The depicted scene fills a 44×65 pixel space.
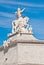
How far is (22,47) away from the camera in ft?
117

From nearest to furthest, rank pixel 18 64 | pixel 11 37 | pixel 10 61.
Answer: pixel 18 64 → pixel 10 61 → pixel 11 37

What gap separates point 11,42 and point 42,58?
3666mm

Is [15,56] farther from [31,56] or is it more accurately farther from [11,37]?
[11,37]

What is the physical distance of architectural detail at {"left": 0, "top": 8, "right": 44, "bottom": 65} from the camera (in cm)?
3531

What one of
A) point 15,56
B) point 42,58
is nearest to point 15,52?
point 15,56

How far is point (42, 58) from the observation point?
118 feet

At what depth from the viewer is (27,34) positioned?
38.0m

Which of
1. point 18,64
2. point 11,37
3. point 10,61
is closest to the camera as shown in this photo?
point 18,64

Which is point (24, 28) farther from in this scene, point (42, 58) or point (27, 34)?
point (42, 58)

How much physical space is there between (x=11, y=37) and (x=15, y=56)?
4.14 metres

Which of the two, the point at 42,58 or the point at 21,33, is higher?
the point at 21,33

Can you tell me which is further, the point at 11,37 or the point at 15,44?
the point at 11,37

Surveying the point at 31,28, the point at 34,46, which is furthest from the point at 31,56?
the point at 31,28

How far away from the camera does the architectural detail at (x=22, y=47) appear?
3531cm
